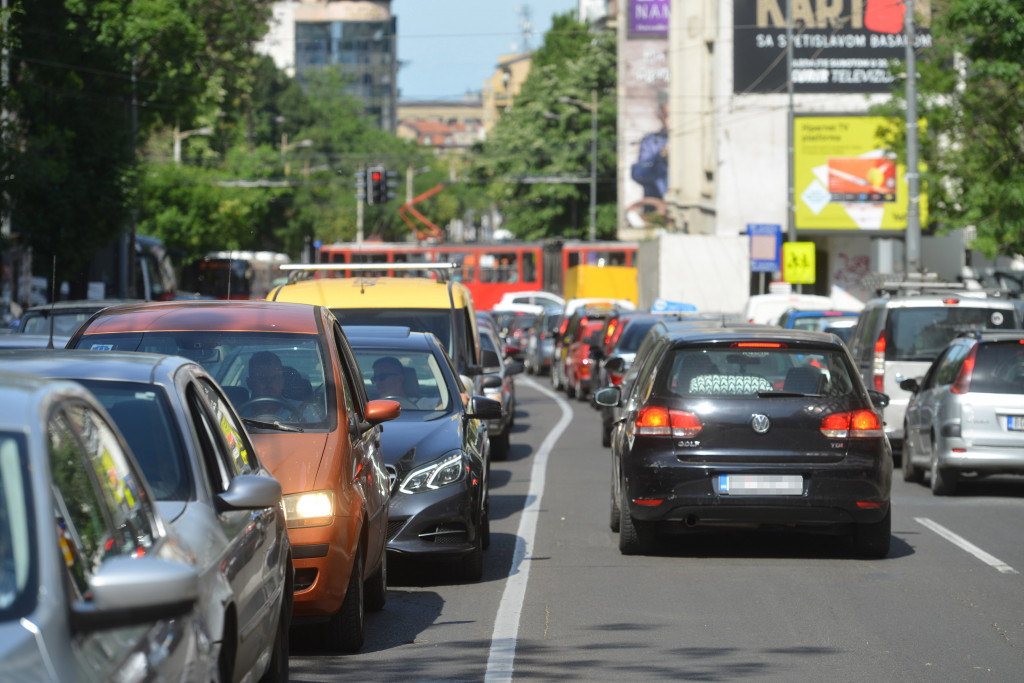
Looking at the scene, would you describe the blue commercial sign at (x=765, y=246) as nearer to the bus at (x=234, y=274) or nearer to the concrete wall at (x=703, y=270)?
the concrete wall at (x=703, y=270)

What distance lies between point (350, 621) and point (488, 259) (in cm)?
5445

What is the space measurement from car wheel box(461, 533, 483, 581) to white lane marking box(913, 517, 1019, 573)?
11.3 feet

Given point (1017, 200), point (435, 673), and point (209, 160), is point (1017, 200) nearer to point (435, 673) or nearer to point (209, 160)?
point (435, 673)

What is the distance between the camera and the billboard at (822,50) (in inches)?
2069

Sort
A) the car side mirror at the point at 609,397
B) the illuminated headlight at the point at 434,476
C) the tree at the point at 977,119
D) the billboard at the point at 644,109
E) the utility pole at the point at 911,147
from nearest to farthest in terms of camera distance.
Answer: the illuminated headlight at the point at 434,476 < the car side mirror at the point at 609,397 < the tree at the point at 977,119 < the utility pole at the point at 911,147 < the billboard at the point at 644,109

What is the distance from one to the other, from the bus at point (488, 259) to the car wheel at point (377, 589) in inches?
2013

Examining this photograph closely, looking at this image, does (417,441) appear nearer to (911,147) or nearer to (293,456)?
(293,456)

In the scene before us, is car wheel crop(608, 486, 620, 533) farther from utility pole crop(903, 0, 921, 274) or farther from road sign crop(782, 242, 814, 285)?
road sign crop(782, 242, 814, 285)

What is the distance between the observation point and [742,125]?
5241 centimetres

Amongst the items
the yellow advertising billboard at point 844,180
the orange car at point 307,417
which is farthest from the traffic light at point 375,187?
the orange car at point 307,417

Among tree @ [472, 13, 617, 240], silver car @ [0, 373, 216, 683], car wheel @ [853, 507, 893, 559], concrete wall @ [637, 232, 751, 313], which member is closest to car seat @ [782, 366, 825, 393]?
car wheel @ [853, 507, 893, 559]

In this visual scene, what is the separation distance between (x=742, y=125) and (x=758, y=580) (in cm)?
4363

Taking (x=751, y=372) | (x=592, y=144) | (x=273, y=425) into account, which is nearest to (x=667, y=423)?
(x=751, y=372)

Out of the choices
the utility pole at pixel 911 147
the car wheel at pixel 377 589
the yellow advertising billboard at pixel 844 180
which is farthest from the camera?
the yellow advertising billboard at pixel 844 180
